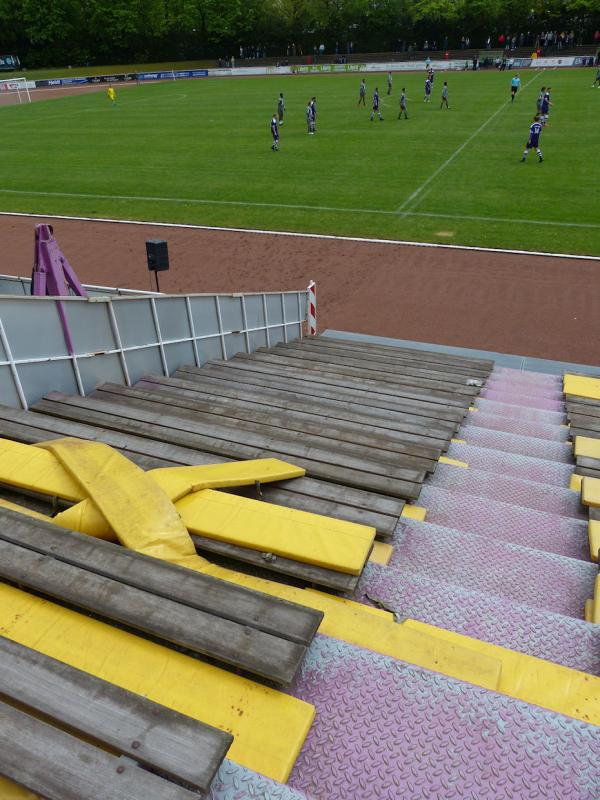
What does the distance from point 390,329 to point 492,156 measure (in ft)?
53.1

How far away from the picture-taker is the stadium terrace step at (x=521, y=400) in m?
8.09

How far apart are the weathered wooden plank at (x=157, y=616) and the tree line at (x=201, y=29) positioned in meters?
83.8

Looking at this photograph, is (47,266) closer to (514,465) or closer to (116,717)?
(514,465)

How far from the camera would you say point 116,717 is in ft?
6.70

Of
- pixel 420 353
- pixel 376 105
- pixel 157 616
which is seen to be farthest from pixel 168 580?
pixel 376 105

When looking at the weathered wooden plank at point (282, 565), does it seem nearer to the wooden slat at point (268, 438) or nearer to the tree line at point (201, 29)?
the wooden slat at point (268, 438)

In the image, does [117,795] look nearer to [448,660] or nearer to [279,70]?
[448,660]

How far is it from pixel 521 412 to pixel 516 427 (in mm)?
820

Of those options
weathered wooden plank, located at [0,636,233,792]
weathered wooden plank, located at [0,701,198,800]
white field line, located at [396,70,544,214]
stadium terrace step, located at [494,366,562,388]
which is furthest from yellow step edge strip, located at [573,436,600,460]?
white field line, located at [396,70,544,214]

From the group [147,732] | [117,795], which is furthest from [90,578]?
[117,795]

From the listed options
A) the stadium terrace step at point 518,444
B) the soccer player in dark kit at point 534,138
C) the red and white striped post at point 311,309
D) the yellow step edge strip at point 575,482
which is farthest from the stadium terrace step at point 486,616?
the soccer player in dark kit at point 534,138

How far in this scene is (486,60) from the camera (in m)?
54.8

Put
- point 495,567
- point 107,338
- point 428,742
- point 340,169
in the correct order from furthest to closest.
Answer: point 340,169 < point 107,338 < point 495,567 < point 428,742

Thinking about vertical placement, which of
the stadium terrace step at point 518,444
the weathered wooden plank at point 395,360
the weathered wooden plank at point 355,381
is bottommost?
the weathered wooden plank at point 395,360
